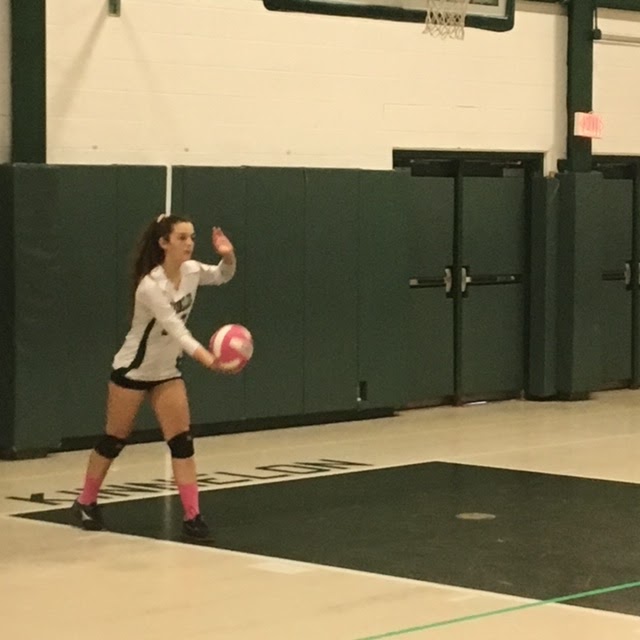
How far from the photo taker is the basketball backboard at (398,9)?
1163 centimetres

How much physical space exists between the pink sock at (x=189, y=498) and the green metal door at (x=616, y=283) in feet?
29.4

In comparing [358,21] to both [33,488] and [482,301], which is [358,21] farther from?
[33,488]

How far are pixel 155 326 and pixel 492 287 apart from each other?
781cm

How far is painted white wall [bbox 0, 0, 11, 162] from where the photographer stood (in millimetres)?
12609

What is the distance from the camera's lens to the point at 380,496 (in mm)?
11086

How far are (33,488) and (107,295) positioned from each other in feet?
7.52

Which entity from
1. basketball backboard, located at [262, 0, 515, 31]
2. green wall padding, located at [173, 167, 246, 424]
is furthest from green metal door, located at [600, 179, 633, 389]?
green wall padding, located at [173, 167, 246, 424]

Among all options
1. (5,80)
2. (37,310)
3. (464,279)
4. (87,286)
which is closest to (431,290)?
(464,279)

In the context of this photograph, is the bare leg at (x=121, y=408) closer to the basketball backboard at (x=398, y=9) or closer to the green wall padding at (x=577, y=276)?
the basketball backboard at (x=398, y=9)

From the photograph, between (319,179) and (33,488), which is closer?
(33,488)

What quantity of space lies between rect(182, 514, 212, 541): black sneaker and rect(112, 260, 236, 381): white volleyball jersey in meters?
0.82

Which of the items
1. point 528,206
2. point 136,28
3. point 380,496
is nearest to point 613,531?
point 380,496

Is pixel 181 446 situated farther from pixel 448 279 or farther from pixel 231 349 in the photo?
pixel 448 279

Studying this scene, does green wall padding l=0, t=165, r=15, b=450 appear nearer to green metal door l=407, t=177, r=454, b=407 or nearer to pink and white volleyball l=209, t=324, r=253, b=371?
pink and white volleyball l=209, t=324, r=253, b=371
